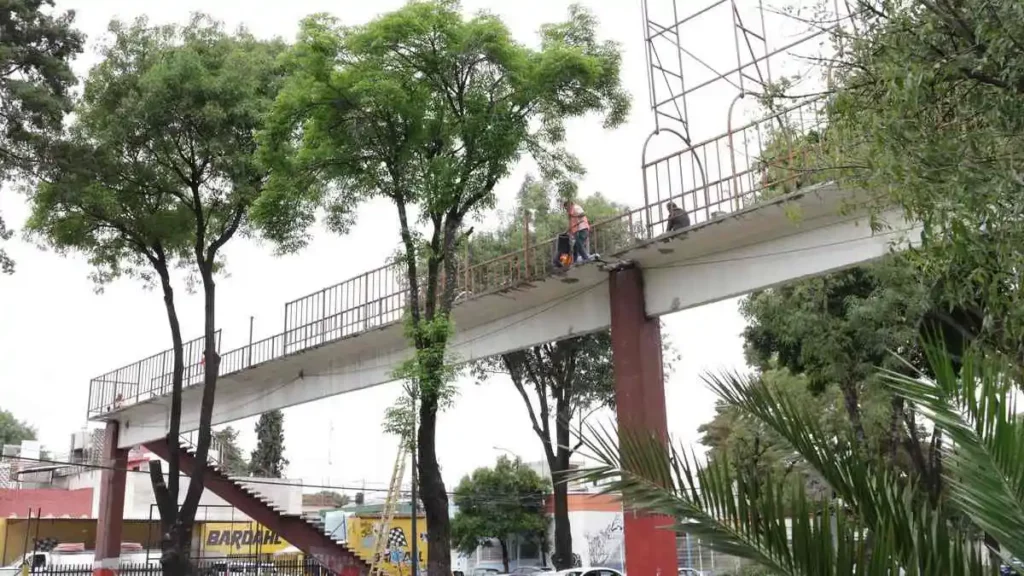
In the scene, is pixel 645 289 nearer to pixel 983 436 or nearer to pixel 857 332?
pixel 857 332

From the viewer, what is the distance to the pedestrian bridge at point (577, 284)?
14.0m

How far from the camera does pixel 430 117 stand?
1614 centimetres

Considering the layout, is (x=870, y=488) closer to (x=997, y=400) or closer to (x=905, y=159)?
(x=997, y=400)

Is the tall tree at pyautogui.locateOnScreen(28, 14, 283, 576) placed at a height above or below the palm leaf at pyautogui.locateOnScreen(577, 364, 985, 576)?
above

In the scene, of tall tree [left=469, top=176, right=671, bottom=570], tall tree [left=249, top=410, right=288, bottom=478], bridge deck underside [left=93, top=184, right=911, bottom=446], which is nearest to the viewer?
bridge deck underside [left=93, top=184, right=911, bottom=446]

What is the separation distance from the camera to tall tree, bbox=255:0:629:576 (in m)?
15.3

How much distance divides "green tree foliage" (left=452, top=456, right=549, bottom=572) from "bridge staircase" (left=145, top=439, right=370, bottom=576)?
9668 mm

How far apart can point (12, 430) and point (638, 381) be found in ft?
309

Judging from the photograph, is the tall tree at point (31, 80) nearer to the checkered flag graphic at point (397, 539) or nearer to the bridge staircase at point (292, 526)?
the bridge staircase at point (292, 526)

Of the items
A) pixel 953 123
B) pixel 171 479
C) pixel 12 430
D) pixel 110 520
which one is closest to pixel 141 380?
pixel 110 520

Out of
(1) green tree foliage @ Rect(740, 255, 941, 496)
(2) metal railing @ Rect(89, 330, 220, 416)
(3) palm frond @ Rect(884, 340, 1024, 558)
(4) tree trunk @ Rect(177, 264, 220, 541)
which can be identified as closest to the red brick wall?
(2) metal railing @ Rect(89, 330, 220, 416)

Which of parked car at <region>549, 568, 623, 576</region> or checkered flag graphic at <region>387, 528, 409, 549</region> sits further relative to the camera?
checkered flag graphic at <region>387, 528, 409, 549</region>

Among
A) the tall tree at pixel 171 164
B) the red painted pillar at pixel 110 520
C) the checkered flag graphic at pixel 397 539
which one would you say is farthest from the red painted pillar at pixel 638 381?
the checkered flag graphic at pixel 397 539

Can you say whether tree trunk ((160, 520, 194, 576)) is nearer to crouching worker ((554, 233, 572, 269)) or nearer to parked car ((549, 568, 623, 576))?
parked car ((549, 568, 623, 576))
